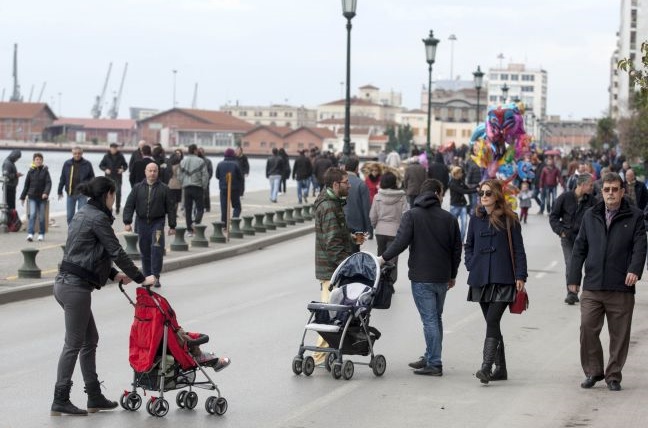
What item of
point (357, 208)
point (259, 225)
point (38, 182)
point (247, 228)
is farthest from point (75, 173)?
point (357, 208)

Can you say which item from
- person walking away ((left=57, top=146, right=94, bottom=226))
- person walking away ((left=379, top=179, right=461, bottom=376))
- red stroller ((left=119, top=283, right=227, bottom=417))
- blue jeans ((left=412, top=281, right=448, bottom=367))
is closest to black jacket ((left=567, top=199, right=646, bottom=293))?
person walking away ((left=379, top=179, right=461, bottom=376))

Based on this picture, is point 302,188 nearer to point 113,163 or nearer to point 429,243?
point 113,163

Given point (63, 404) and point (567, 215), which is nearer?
point (63, 404)

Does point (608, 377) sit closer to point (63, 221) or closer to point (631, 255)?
point (631, 255)

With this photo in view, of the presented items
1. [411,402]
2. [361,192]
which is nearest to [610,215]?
[411,402]

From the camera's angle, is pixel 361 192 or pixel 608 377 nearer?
pixel 608 377

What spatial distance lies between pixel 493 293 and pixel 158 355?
318cm

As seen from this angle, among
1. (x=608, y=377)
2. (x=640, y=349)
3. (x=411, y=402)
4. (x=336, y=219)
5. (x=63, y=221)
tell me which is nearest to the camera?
(x=411, y=402)

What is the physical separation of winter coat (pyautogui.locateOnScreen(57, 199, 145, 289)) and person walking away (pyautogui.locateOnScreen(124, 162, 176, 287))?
27.1 ft

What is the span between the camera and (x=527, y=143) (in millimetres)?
36312

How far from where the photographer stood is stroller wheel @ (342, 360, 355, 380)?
1172 centimetres

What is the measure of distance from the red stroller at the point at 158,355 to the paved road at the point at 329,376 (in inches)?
5.3

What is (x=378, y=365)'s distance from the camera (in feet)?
39.0

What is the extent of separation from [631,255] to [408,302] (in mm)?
6719
